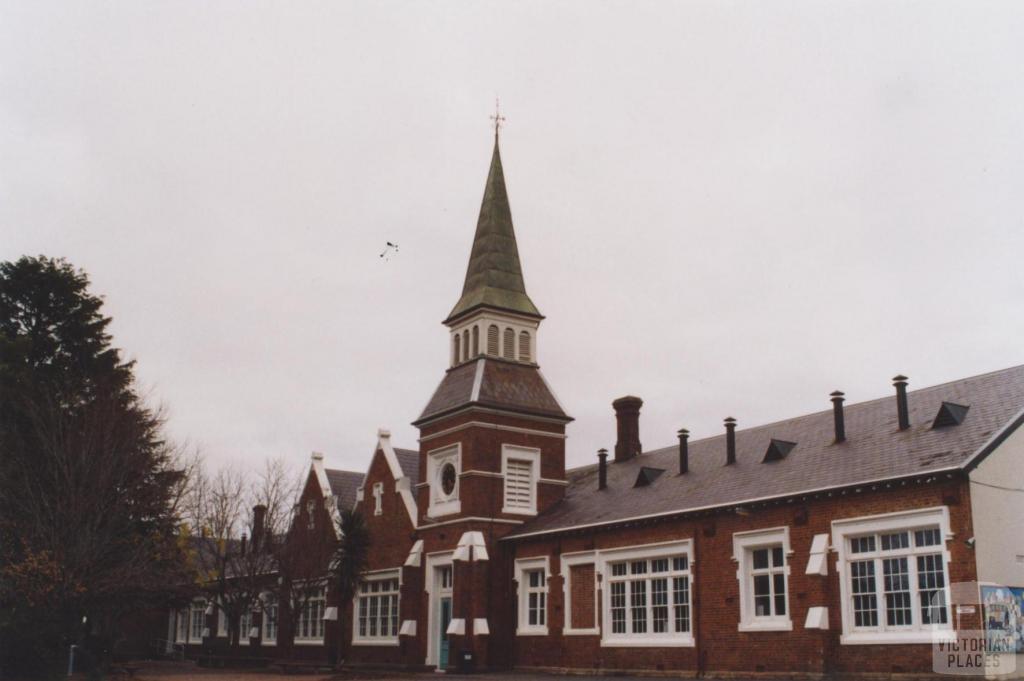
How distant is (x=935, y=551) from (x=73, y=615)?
21.5 meters

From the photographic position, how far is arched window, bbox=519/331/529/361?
38.4 meters

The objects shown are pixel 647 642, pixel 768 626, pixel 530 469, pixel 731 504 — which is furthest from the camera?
pixel 530 469

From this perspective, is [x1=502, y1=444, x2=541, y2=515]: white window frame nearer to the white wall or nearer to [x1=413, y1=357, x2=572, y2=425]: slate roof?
[x1=413, y1=357, x2=572, y2=425]: slate roof

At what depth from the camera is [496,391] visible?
118ft

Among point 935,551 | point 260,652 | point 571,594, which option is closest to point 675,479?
point 571,594

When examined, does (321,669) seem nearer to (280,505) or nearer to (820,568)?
(280,505)

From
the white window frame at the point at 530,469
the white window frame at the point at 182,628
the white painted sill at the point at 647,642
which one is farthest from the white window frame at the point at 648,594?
the white window frame at the point at 182,628

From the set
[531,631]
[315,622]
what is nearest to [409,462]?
[315,622]

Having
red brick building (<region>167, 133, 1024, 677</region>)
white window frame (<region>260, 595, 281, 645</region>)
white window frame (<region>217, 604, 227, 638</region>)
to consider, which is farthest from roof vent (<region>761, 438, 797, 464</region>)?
white window frame (<region>217, 604, 227, 638</region>)

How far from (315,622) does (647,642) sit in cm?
2073

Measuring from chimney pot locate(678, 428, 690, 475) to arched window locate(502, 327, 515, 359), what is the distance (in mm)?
8489

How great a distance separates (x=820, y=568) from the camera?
2281 cm

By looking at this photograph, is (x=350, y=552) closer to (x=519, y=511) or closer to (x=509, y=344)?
(x=519, y=511)

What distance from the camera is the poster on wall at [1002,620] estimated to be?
782 inches
